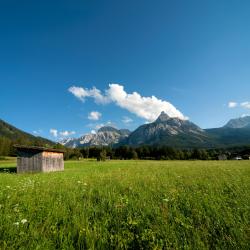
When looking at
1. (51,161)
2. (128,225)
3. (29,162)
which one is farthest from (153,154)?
(128,225)

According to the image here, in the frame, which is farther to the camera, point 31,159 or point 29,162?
point 31,159

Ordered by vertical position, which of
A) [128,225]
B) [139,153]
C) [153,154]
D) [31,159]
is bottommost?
[128,225]

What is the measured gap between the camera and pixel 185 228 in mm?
4297

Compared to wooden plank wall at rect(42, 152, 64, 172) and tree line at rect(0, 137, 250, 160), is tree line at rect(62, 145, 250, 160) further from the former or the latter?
wooden plank wall at rect(42, 152, 64, 172)

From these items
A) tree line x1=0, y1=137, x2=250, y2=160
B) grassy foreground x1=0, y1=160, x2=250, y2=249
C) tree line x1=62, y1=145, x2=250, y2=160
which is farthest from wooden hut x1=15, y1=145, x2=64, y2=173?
tree line x1=62, y1=145, x2=250, y2=160

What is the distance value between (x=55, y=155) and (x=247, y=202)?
135ft

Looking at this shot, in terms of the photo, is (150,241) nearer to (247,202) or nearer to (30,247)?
(30,247)

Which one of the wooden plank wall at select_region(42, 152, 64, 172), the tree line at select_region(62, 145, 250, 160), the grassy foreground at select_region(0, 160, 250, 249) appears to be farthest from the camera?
the tree line at select_region(62, 145, 250, 160)

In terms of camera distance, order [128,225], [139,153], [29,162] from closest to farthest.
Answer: [128,225] → [29,162] → [139,153]

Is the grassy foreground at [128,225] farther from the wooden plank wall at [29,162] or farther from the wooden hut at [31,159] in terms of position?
the wooden plank wall at [29,162]

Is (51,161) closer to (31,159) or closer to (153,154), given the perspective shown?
(31,159)

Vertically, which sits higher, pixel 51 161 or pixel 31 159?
pixel 31 159

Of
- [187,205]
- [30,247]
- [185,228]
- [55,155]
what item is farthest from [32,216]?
[55,155]

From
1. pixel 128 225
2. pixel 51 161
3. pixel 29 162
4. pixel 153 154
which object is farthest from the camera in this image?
pixel 153 154
